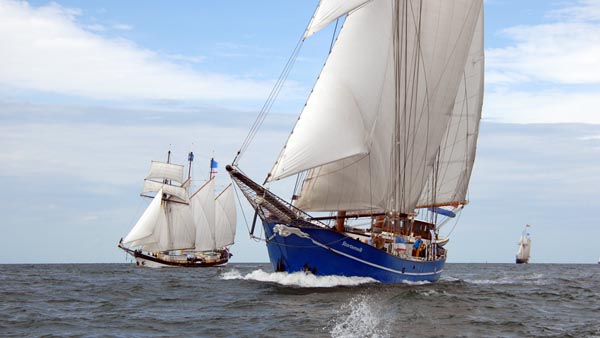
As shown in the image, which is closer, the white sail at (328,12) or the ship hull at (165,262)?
the white sail at (328,12)

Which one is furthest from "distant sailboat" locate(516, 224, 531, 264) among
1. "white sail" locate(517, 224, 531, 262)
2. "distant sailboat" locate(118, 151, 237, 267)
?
"distant sailboat" locate(118, 151, 237, 267)

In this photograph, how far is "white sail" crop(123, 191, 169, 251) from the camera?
103250mm

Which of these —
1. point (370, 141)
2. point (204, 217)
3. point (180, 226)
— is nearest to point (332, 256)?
point (370, 141)

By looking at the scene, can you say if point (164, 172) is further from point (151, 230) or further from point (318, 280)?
point (318, 280)

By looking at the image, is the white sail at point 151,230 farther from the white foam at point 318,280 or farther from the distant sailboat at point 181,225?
the white foam at point 318,280

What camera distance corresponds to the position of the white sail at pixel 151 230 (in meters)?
103

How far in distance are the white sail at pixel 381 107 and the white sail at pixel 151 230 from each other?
6295 cm

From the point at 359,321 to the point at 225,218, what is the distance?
9125cm

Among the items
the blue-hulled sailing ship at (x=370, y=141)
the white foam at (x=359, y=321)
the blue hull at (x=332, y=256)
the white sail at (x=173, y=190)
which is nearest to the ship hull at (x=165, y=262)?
the white sail at (x=173, y=190)

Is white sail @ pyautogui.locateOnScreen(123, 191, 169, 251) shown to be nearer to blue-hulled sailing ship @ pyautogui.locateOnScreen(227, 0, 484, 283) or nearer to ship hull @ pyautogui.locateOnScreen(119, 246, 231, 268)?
ship hull @ pyautogui.locateOnScreen(119, 246, 231, 268)

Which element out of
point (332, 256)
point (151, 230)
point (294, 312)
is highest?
point (151, 230)

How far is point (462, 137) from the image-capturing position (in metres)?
61.3

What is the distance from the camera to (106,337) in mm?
21797

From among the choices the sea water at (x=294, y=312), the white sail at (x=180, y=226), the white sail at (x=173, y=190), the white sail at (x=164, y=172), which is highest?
the white sail at (x=164, y=172)
